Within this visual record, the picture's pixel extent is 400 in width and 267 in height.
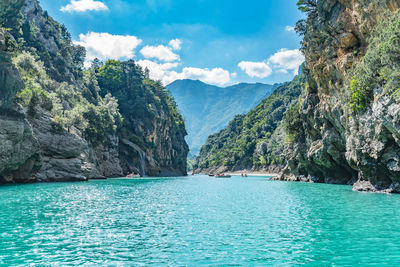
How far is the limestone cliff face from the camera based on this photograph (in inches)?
1446

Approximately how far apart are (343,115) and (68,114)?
6020 cm

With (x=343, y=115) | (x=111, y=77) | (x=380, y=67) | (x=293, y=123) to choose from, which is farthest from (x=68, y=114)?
(x=380, y=67)

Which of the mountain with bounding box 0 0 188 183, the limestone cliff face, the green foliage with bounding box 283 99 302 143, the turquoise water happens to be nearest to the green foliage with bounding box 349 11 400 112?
the limestone cliff face

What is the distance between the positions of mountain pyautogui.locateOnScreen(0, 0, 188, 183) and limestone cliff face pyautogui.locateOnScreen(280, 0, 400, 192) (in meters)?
50.3

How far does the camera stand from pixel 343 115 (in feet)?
158

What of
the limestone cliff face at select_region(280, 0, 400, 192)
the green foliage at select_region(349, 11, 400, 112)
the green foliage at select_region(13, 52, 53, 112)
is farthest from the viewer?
the green foliage at select_region(13, 52, 53, 112)

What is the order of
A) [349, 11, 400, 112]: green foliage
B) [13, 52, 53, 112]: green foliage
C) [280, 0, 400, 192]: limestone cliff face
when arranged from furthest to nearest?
1. [13, 52, 53, 112]: green foliage
2. [280, 0, 400, 192]: limestone cliff face
3. [349, 11, 400, 112]: green foliage

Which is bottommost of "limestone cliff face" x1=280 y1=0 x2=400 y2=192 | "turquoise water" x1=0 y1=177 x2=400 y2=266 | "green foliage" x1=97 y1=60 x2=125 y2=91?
"turquoise water" x1=0 y1=177 x2=400 y2=266

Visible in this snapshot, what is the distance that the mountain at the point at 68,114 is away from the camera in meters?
49.9

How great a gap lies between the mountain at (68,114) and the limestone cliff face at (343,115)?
50344mm

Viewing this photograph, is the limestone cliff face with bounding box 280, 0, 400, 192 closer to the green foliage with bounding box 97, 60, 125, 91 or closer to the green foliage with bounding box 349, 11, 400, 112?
the green foliage with bounding box 349, 11, 400, 112

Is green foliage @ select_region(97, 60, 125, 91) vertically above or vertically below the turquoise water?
above

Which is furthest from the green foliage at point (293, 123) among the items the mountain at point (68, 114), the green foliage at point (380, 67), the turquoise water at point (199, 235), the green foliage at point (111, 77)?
the green foliage at point (111, 77)

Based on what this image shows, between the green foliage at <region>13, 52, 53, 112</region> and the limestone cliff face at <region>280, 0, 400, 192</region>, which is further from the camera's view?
the green foliage at <region>13, 52, 53, 112</region>
